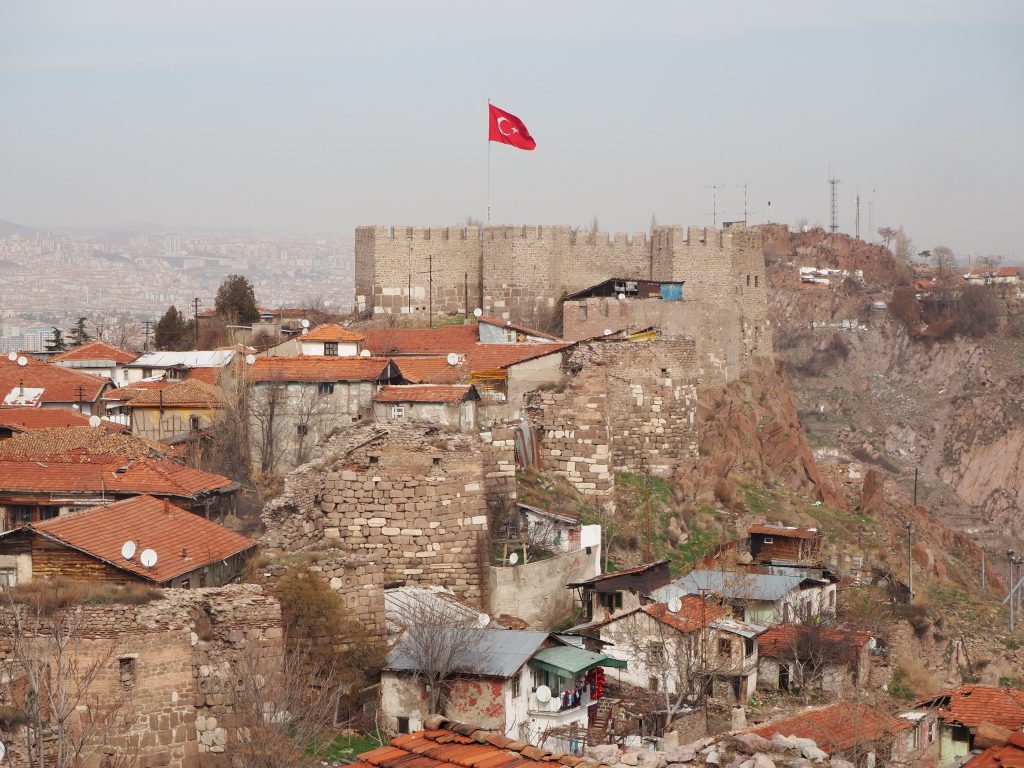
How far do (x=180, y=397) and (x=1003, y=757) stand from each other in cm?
2476

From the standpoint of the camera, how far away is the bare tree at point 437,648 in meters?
17.6

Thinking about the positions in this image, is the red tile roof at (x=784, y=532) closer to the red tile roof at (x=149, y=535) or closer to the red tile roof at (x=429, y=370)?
the red tile roof at (x=429, y=370)

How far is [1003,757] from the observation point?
1438cm

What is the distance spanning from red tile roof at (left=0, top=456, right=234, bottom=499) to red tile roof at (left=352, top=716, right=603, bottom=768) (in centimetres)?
1226

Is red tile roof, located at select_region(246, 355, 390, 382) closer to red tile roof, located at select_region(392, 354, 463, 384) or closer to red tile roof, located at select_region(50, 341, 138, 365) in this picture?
red tile roof, located at select_region(392, 354, 463, 384)

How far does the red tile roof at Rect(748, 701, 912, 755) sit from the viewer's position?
17.1m

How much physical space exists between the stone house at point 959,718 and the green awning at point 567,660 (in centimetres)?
414

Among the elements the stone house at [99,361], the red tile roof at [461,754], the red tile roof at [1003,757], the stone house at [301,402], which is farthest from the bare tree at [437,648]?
the stone house at [99,361]

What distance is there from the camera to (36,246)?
611 feet

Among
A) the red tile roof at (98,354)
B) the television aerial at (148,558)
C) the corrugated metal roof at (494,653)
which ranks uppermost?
the television aerial at (148,558)

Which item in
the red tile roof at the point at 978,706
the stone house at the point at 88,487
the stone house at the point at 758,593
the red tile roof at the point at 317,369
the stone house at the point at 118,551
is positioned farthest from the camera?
the red tile roof at the point at 317,369

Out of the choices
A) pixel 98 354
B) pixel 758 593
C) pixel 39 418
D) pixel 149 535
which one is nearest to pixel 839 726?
pixel 149 535

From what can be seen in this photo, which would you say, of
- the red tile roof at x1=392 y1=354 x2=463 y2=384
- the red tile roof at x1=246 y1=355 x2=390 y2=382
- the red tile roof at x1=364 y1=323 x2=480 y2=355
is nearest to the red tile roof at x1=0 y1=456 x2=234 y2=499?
the red tile roof at x1=246 y1=355 x2=390 y2=382

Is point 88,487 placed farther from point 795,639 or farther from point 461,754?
point 461,754
